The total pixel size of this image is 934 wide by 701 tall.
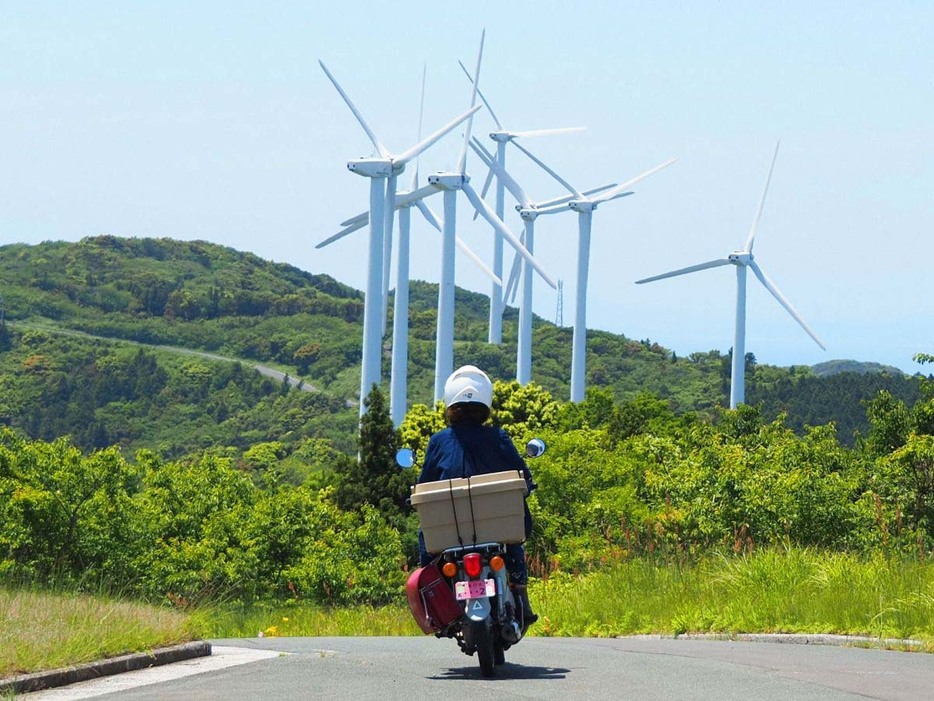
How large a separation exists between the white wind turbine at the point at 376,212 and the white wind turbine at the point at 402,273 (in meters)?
1.69

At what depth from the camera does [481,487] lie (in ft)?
34.5

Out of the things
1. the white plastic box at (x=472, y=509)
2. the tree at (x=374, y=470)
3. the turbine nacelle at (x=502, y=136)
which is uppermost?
the turbine nacelle at (x=502, y=136)

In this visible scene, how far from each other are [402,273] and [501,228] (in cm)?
936

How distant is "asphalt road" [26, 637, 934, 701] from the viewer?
9.48 metres

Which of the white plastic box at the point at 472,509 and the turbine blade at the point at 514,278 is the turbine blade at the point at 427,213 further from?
Answer: the white plastic box at the point at 472,509

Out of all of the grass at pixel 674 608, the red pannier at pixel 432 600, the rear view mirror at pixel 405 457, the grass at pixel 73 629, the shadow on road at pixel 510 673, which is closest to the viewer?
the grass at pixel 73 629

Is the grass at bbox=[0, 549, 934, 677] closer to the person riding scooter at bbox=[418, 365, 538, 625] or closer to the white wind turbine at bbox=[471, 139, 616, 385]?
the person riding scooter at bbox=[418, 365, 538, 625]

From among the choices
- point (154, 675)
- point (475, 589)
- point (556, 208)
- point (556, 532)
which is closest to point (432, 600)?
point (475, 589)

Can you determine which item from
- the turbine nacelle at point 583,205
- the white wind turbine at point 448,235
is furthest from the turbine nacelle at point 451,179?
the turbine nacelle at point 583,205

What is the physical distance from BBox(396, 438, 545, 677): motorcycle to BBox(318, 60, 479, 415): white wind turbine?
49.4 metres

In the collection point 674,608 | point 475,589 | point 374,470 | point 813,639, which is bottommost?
point 813,639

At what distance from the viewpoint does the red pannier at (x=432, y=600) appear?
10680 mm

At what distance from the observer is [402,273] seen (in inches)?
2724

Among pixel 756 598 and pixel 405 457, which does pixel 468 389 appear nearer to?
pixel 405 457
